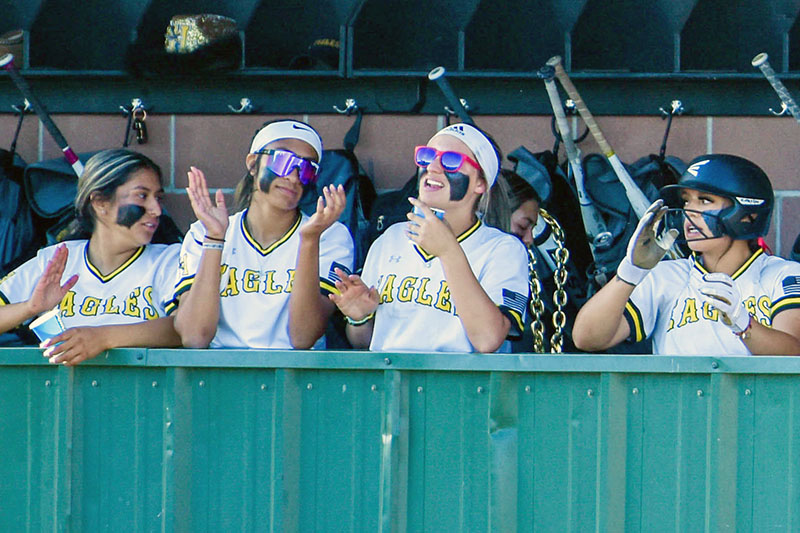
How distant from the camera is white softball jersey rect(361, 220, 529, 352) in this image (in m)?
3.71

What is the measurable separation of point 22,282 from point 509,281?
6.17ft

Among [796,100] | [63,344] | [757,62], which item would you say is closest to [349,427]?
[63,344]

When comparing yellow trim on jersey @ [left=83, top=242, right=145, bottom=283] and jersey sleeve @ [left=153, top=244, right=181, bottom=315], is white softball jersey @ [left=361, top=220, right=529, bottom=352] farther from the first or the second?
yellow trim on jersey @ [left=83, top=242, right=145, bottom=283]

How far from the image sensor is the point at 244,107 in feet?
17.4

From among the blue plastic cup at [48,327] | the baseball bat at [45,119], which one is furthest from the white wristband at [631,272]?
the baseball bat at [45,119]

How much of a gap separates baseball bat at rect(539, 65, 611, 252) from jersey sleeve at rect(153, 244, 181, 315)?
1663mm

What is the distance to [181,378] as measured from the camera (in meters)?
3.20

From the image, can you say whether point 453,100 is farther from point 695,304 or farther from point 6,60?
point 6,60

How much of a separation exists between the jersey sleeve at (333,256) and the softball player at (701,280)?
0.87 meters

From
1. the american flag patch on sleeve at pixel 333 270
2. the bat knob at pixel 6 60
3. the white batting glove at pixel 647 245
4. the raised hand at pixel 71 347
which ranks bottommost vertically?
the raised hand at pixel 71 347

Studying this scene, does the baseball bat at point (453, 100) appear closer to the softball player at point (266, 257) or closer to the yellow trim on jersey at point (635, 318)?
the softball player at point (266, 257)

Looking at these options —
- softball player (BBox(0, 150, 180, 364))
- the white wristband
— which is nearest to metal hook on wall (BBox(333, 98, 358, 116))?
softball player (BBox(0, 150, 180, 364))

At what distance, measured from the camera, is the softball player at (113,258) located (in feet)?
13.9

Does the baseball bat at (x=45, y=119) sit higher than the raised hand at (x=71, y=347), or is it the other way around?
the baseball bat at (x=45, y=119)
